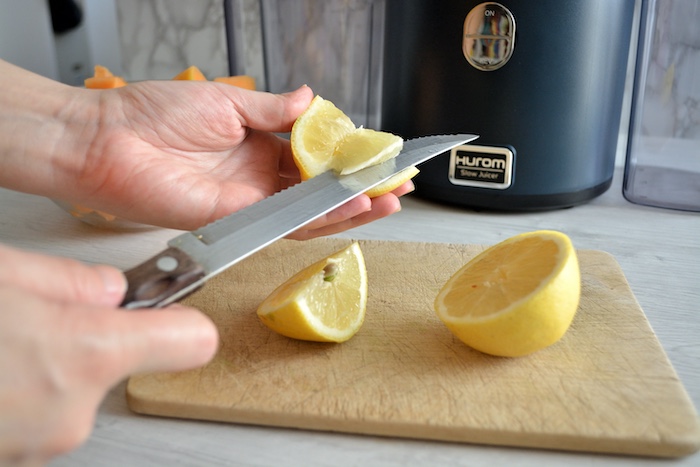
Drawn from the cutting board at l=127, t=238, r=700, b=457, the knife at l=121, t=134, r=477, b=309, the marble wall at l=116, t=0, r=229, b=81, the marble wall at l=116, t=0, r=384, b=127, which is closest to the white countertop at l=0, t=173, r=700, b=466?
the cutting board at l=127, t=238, r=700, b=457

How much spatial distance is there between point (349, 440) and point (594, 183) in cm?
65

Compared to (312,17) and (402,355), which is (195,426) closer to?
(402,355)

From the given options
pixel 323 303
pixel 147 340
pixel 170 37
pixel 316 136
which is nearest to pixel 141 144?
pixel 316 136

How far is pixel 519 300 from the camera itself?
64 cm

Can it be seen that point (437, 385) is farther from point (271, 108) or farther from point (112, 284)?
point (271, 108)

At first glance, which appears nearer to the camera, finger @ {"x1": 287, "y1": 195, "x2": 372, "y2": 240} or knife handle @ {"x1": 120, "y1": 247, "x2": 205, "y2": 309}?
knife handle @ {"x1": 120, "y1": 247, "x2": 205, "y2": 309}

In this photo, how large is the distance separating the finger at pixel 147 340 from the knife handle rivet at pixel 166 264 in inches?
3.3

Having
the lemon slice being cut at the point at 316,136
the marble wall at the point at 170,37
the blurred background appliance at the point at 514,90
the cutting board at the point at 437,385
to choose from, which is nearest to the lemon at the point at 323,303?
the cutting board at the point at 437,385

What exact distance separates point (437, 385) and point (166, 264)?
0.27 m

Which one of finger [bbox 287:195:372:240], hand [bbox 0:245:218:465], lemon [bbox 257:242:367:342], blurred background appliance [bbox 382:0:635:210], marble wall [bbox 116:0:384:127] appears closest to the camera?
hand [bbox 0:245:218:465]

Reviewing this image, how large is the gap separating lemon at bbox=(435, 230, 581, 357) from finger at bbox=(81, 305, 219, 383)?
274 millimetres

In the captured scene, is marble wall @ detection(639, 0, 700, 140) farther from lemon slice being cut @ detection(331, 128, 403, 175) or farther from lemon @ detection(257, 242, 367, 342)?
lemon @ detection(257, 242, 367, 342)

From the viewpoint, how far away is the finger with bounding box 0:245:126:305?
0.47m

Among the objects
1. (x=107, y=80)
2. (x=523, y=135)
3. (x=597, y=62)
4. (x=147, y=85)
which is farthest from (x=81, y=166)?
(x=597, y=62)
